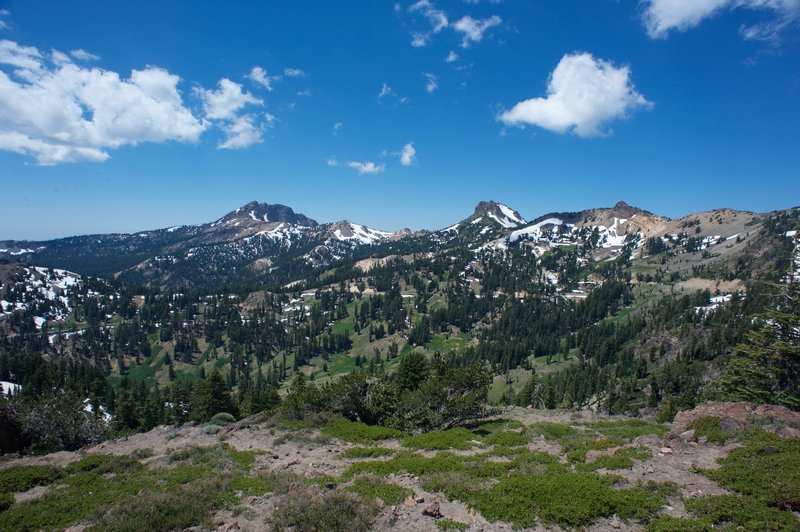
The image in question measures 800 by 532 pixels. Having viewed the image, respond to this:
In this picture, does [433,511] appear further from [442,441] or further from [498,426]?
[498,426]

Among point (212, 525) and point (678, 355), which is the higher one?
point (212, 525)

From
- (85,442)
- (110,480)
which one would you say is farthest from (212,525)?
(85,442)

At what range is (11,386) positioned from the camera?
133875 millimetres

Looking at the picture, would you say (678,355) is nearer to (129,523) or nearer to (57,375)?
(129,523)

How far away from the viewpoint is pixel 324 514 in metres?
15.6

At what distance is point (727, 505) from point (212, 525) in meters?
21.0

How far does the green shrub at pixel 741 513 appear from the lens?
43.1ft

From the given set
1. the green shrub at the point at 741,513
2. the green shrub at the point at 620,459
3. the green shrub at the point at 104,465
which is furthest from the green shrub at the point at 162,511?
the green shrub at the point at 741,513

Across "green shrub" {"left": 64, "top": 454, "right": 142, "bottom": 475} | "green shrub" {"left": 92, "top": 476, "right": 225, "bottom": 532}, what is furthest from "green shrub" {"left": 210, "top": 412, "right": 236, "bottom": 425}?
"green shrub" {"left": 92, "top": 476, "right": 225, "bottom": 532}

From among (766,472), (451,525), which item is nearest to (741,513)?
(766,472)

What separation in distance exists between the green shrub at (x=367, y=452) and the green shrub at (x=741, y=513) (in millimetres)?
18446

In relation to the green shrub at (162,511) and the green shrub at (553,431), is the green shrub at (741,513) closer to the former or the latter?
the green shrub at (553,431)

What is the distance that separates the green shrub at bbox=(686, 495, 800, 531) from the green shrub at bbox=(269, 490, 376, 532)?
13216 millimetres

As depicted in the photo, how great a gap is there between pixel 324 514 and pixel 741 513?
15927mm
